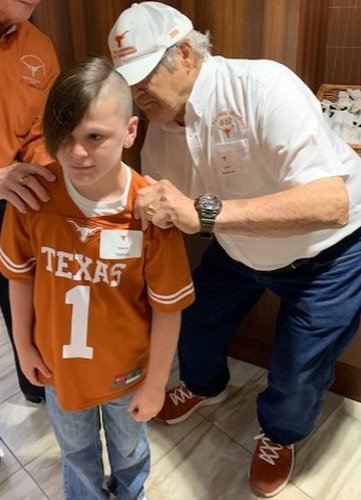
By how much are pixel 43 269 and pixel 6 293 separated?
1.83 ft

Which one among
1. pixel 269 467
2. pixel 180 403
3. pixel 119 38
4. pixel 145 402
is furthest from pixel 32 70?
pixel 269 467

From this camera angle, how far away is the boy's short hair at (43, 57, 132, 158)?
764 millimetres

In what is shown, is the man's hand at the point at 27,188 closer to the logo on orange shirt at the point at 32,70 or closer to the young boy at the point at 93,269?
the young boy at the point at 93,269

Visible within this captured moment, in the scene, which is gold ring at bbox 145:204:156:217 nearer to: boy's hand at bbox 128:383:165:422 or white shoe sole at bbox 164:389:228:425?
boy's hand at bbox 128:383:165:422

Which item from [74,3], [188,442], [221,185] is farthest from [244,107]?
[188,442]

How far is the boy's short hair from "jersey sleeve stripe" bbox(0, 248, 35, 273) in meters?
0.25

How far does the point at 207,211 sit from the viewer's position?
958mm

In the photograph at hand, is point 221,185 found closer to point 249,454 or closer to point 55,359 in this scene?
point 55,359

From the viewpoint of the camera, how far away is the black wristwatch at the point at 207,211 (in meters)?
0.95

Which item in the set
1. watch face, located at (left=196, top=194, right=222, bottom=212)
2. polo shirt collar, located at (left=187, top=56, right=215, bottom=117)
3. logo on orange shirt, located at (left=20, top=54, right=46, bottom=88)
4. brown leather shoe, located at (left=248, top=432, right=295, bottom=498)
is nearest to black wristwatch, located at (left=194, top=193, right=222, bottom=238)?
watch face, located at (left=196, top=194, right=222, bottom=212)

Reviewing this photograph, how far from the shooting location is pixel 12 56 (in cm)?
114

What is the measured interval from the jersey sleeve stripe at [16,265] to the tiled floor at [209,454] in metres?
0.75

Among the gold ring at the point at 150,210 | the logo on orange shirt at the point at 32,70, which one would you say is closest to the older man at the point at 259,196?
the gold ring at the point at 150,210

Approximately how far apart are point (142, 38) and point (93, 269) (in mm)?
464
